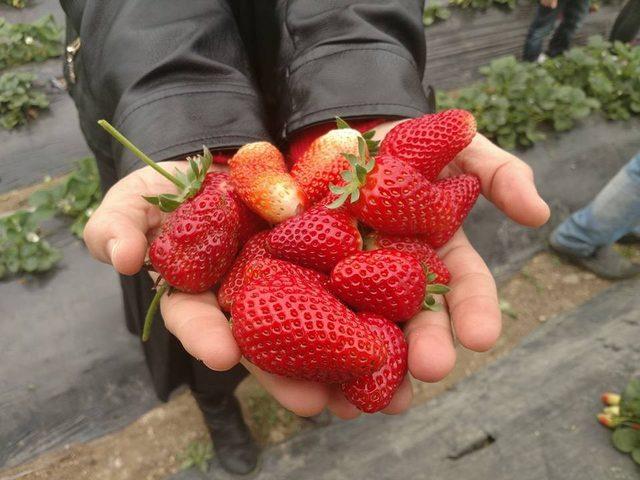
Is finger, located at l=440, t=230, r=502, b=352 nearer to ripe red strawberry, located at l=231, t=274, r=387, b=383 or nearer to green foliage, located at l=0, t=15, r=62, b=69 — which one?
ripe red strawberry, located at l=231, t=274, r=387, b=383

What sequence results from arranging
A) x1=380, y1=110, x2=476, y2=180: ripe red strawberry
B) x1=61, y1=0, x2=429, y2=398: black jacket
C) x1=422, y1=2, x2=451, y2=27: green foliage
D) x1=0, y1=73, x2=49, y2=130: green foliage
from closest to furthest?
x1=380, y1=110, x2=476, y2=180: ripe red strawberry
x1=61, y1=0, x2=429, y2=398: black jacket
x1=0, y1=73, x2=49, y2=130: green foliage
x1=422, y1=2, x2=451, y2=27: green foliage

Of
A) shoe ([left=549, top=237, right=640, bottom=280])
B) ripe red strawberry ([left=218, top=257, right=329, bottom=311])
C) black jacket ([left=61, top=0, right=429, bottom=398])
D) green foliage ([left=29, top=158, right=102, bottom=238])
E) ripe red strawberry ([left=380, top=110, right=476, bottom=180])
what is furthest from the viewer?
shoe ([left=549, top=237, right=640, bottom=280])

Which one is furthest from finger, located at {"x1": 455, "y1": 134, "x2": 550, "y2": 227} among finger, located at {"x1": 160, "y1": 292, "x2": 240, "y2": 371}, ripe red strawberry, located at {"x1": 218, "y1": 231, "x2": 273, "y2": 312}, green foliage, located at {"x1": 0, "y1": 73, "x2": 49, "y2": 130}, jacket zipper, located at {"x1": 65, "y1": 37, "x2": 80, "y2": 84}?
green foliage, located at {"x1": 0, "y1": 73, "x2": 49, "y2": 130}

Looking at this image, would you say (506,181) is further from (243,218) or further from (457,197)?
(243,218)

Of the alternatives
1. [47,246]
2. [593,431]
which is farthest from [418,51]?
[47,246]

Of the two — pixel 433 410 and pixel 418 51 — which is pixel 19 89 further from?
pixel 433 410

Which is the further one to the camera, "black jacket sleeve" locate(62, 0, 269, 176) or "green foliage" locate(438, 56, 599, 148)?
"green foliage" locate(438, 56, 599, 148)

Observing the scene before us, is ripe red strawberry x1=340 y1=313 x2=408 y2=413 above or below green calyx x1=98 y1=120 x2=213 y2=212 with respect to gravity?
below

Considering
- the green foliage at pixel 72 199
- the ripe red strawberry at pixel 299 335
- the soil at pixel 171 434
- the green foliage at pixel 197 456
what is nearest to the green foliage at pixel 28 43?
the green foliage at pixel 72 199
